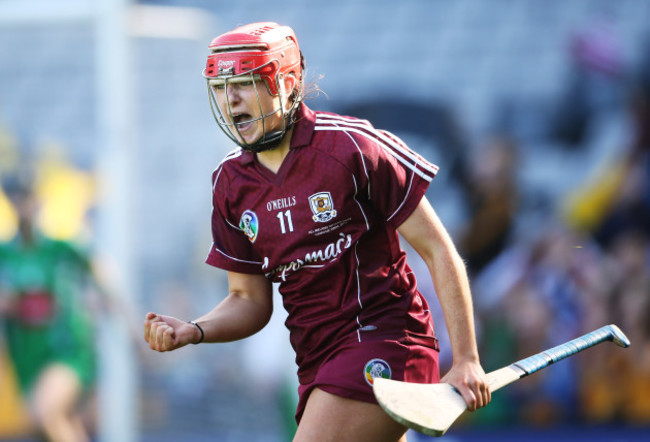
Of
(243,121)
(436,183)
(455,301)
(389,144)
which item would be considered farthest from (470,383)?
(436,183)

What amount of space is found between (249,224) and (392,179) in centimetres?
44

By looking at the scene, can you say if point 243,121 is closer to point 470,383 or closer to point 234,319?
point 234,319

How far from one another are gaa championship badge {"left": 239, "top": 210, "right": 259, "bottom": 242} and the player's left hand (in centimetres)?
68

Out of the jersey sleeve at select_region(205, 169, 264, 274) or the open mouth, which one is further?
the jersey sleeve at select_region(205, 169, 264, 274)

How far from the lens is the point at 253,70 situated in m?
2.72

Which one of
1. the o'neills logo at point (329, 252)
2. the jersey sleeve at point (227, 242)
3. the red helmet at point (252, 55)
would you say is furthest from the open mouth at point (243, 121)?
the o'neills logo at point (329, 252)

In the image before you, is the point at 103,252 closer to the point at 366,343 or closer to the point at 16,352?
the point at 16,352

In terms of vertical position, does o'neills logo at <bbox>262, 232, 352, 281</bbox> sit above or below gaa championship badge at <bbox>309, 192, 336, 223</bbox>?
below

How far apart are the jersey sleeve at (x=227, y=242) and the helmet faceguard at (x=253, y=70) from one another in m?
0.20

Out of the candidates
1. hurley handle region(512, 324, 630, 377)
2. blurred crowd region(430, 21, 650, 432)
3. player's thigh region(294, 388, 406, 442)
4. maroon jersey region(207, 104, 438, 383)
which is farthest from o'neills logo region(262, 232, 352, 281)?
blurred crowd region(430, 21, 650, 432)

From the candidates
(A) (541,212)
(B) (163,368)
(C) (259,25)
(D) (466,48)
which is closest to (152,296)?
(B) (163,368)

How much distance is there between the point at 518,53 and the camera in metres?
9.41

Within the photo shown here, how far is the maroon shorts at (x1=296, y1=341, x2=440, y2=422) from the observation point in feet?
8.88

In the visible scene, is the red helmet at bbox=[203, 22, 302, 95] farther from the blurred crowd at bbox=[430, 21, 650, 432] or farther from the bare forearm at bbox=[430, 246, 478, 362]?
the blurred crowd at bbox=[430, 21, 650, 432]
